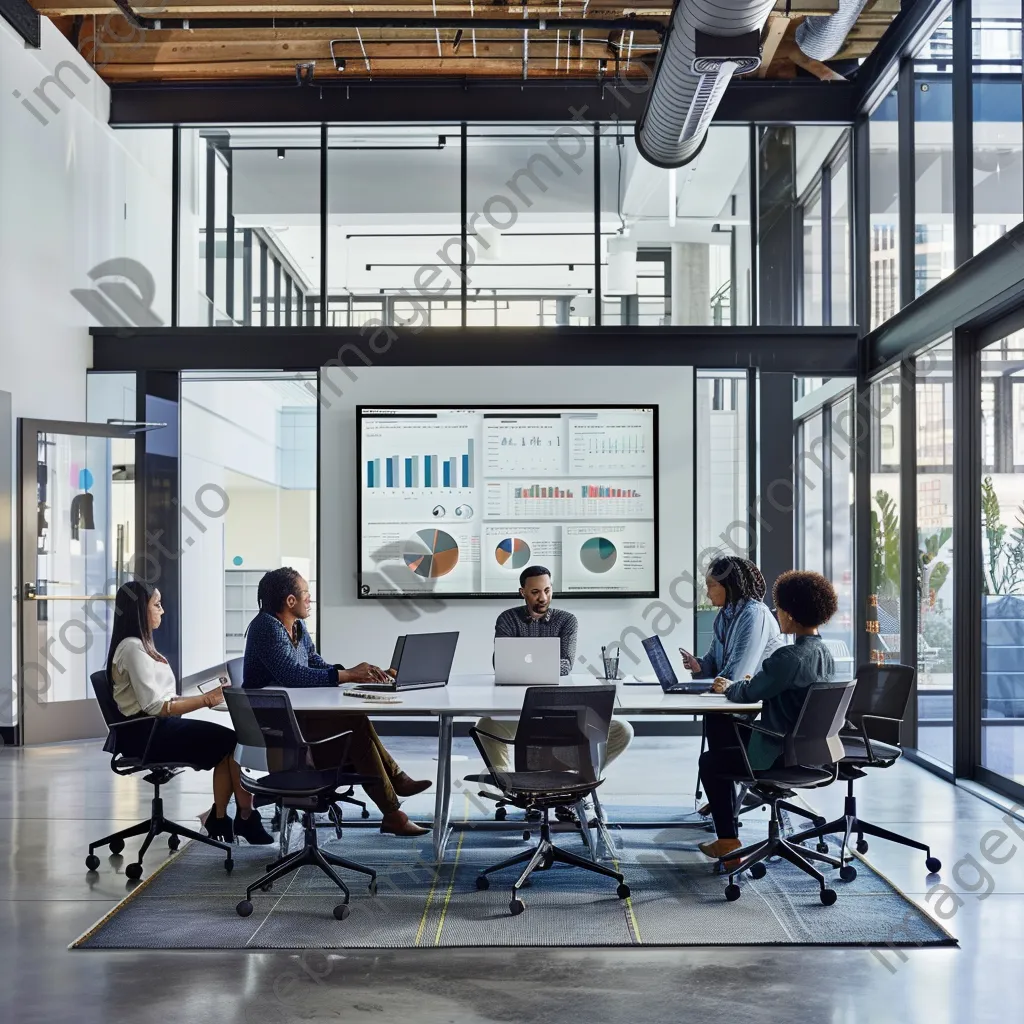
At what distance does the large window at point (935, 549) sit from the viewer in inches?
276

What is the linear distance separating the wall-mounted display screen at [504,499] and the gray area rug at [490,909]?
3.44 meters

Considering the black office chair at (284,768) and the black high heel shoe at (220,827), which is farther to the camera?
the black high heel shoe at (220,827)

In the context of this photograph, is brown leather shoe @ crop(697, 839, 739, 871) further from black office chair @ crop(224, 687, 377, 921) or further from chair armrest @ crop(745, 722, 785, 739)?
black office chair @ crop(224, 687, 377, 921)

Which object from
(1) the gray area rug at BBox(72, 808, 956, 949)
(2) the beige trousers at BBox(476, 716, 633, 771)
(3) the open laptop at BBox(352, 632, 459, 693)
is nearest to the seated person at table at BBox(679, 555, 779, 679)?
(2) the beige trousers at BBox(476, 716, 633, 771)

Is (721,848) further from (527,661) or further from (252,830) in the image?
(252,830)

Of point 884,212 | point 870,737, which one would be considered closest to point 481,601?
point 870,737

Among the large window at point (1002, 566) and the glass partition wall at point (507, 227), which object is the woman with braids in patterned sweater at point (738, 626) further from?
the glass partition wall at point (507, 227)

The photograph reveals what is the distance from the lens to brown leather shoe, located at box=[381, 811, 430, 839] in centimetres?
560

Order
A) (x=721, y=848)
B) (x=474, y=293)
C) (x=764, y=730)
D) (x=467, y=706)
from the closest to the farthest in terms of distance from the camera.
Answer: (x=764, y=730), (x=467, y=706), (x=721, y=848), (x=474, y=293)

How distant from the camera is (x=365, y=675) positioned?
5.61 meters

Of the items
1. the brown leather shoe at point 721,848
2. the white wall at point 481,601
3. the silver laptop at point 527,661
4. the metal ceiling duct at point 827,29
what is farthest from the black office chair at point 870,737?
the metal ceiling duct at point 827,29

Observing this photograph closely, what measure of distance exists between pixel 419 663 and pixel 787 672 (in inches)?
69.9

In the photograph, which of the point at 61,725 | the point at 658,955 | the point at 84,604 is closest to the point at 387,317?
the point at 84,604

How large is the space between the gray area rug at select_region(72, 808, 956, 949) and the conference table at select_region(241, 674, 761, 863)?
23 cm
